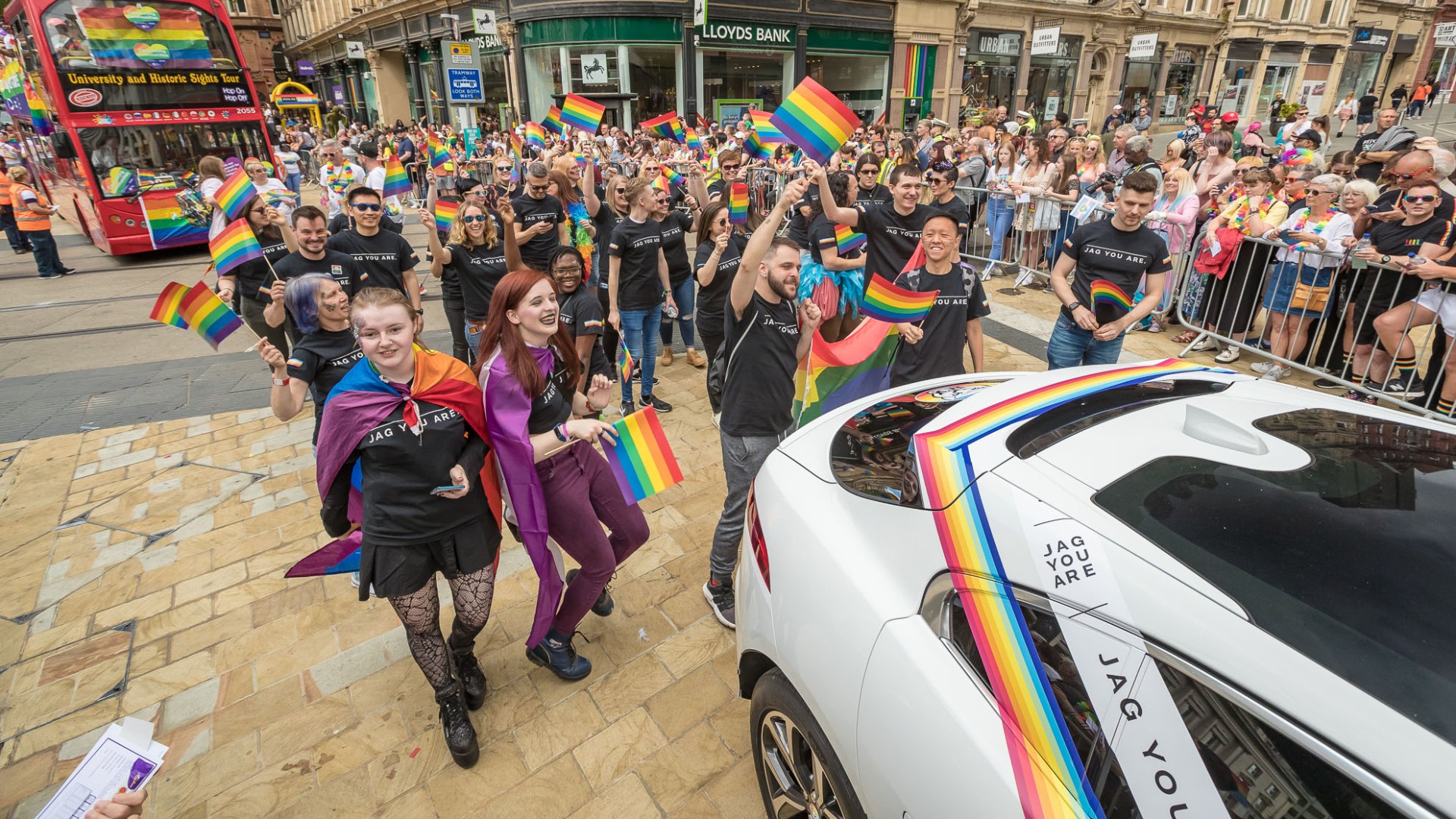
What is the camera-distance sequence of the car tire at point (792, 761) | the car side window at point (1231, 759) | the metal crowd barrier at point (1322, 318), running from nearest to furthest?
the car side window at point (1231, 759), the car tire at point (792, 761), the metal crowd barrier at point (1322, 318)

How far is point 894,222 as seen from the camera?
545cm

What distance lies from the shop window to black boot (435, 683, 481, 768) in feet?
Result: 84.2

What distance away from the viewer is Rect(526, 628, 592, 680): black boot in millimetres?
3283

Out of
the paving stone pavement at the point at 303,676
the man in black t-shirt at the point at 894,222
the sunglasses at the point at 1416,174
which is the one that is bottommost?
the paving stone pavement at the point at 303,676

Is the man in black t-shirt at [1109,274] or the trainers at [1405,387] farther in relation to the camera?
the trainers at [1405,387]

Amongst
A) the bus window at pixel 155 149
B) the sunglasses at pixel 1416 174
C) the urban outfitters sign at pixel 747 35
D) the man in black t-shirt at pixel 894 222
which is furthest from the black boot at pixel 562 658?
the urban outfitters sign at pixel 747 35

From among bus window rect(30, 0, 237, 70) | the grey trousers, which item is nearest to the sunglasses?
the grey trousers

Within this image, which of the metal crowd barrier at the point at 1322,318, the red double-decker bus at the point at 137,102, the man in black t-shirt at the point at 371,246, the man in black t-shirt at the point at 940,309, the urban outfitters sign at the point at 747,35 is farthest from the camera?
the urban outfitters sign at the point at 747,35

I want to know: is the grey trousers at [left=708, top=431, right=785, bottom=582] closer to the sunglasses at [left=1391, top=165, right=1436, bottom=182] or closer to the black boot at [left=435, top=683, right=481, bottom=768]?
the black boot at [left=435, top=683, right=481, bottom=768]

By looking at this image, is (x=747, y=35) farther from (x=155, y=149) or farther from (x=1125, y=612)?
(x=1125, y=612)

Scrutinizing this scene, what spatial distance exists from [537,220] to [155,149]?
10.6 meters

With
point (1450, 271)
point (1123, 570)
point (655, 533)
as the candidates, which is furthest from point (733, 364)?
point (1450, 271)

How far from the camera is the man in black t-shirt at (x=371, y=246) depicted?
193 inches

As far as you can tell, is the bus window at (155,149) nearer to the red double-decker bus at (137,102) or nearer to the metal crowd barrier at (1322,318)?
the red double-decker bus at (137,102)
